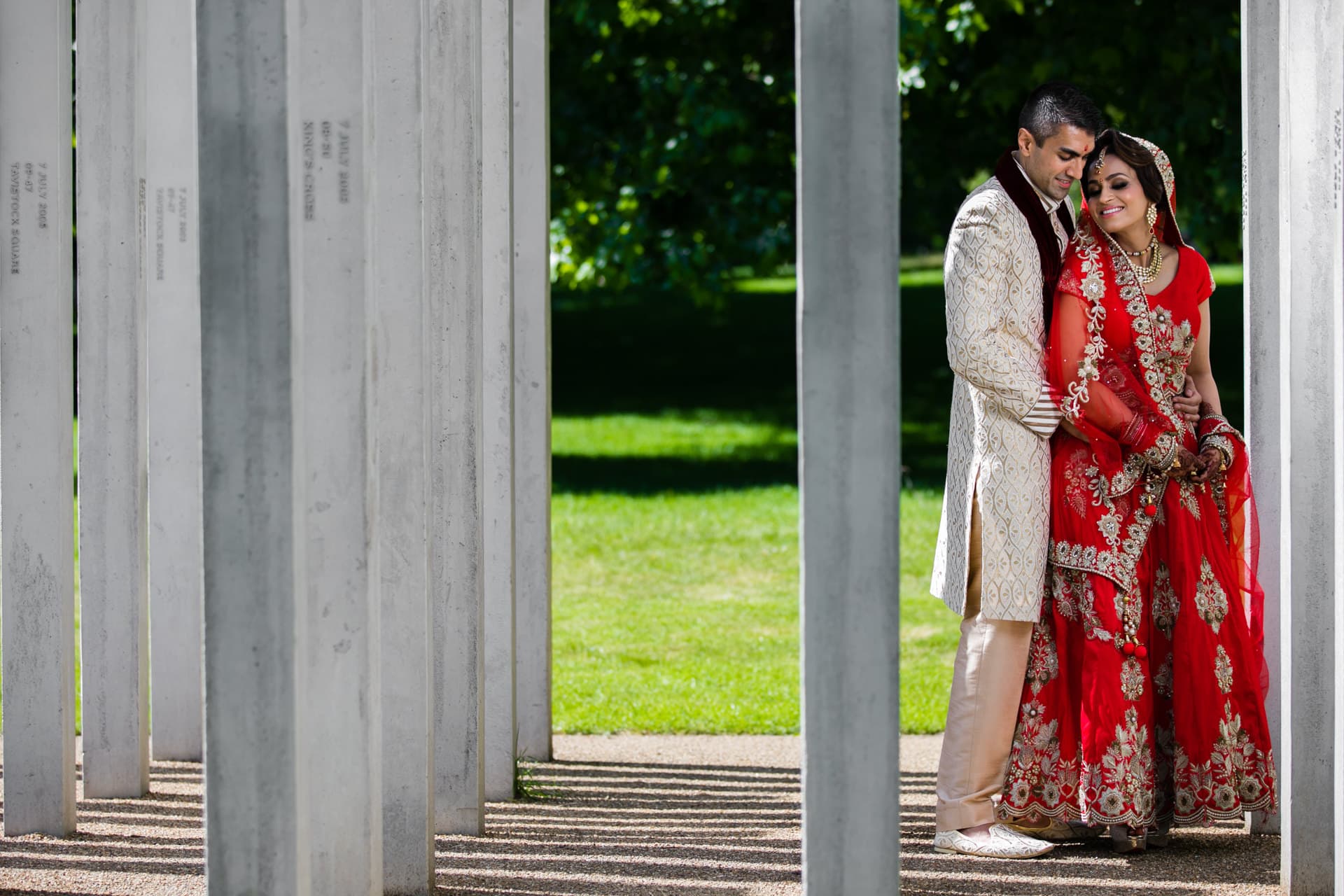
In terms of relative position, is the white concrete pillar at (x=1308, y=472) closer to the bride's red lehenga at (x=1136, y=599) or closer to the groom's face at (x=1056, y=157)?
the bride's red lehenga at (x=1136, y=599)

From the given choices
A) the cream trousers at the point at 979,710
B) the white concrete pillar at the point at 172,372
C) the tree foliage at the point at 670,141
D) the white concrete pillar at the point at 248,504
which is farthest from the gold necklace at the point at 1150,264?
the tree foliage at the point at 670,141

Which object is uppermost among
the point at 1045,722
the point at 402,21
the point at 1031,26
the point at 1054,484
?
the point at 1031,26

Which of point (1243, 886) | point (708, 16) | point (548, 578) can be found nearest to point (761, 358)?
point (708, 16)

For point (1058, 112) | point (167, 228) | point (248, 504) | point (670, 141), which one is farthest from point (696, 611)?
point (248, 504)

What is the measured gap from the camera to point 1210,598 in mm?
5387

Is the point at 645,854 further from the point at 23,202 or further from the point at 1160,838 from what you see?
the point at 23,202

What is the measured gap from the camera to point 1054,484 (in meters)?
5.41

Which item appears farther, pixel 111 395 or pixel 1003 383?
pixel 111 395

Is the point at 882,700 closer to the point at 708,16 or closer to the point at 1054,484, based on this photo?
the point at 1054,484

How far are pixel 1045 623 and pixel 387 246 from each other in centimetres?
229

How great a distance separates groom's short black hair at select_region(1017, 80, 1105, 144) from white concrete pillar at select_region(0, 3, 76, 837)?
2.98 meters

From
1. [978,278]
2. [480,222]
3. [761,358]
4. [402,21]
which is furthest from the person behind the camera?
[761,358]

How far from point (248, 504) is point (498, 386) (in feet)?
8.40

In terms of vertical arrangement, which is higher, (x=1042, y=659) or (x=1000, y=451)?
(x=1000, y=451)
